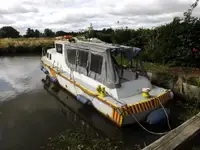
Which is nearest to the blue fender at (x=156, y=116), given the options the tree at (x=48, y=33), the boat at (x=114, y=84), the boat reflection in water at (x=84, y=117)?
the boat at (x=114, y=84)

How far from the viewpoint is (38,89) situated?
10.2 metres

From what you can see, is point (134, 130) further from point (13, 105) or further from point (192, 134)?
point (13, 105)

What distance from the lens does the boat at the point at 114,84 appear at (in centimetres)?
609

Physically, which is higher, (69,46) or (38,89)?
(69,46)

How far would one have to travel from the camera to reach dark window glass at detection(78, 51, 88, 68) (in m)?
8.12

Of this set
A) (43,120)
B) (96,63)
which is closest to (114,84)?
(96,63)

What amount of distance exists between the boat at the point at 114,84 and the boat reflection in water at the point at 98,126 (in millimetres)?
278

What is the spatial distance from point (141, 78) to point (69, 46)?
4.00 meters

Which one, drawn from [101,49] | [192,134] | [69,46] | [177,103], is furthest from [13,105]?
[192,134]

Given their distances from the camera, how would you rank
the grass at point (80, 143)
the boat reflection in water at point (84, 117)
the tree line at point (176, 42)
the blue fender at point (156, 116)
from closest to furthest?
1. the grass at point (80, 143)
2. the blue fender at point (156, 116)
3. the boat reflection in water at point (84, 117)
4. the tree line at point (176, 42)

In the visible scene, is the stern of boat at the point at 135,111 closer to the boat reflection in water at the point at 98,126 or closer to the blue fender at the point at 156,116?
the blue fender at the point at 156,116

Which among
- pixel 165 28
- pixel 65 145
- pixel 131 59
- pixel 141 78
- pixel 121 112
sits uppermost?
pixel 165 28

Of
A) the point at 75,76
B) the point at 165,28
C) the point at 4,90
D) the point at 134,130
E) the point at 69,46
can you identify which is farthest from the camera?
the point at 165,28

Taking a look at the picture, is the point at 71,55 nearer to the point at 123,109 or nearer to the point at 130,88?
the point at 130,88
